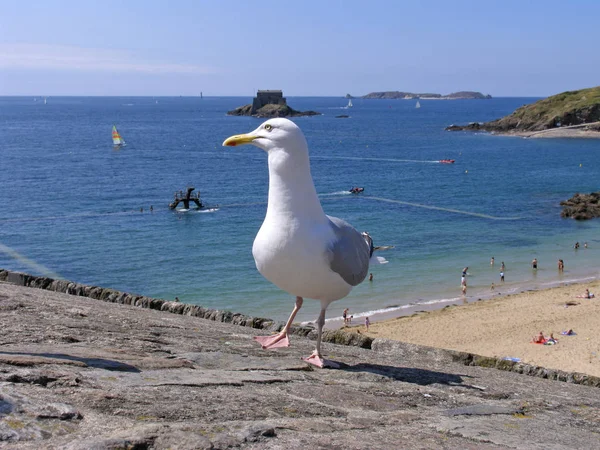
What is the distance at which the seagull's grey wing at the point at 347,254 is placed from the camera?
5637mm

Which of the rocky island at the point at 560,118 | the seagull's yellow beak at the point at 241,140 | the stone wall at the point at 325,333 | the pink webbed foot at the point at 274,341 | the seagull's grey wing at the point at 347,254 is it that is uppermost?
the rocky island at the point at 560,118

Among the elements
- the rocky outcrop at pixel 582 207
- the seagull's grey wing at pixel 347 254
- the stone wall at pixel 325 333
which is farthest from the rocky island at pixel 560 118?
the seagull's grey wing at pixel 347 254

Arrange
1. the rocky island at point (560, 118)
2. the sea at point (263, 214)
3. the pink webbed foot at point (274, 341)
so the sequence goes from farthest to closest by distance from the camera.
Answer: the rocky island at point (560, 118)
the sea at point (263, 214)
the pink webbed foot at point (274, 341)

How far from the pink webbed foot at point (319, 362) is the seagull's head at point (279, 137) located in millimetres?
1695

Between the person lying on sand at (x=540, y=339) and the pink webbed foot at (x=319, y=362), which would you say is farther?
the person lying on sand at (x=540, y=339)

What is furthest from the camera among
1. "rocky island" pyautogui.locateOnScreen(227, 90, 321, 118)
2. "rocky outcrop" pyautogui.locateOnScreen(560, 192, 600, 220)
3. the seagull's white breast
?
"rocky island" pyautogui.locateOnScreen(227, 90, 321, 118)

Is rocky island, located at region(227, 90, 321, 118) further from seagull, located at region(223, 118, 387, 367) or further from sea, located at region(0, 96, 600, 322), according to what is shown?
seagull, located at region(223, 118, 387, 367)

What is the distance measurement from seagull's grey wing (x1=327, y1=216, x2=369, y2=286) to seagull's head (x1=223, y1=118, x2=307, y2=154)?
0.74 meters

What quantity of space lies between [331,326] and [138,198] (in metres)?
35.7

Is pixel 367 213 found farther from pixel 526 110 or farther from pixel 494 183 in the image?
pixel 526 110

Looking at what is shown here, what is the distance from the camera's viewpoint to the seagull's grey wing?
5.64 m

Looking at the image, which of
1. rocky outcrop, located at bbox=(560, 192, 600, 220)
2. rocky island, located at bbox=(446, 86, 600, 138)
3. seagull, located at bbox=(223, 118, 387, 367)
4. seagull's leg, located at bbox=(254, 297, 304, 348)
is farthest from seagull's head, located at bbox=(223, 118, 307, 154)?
rocky island, located at bbox=(446, 86, 600, 138)

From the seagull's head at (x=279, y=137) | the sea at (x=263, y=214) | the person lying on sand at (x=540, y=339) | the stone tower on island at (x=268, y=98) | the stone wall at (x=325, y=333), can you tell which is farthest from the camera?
the stone tower on island at (x=268, y=98)

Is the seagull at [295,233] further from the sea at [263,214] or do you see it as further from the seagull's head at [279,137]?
the sea at [263,214]
